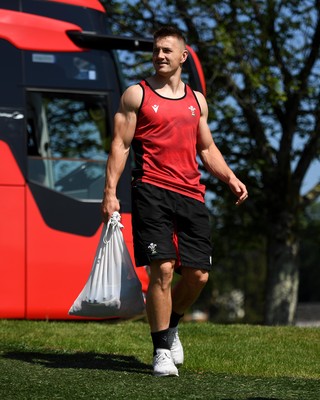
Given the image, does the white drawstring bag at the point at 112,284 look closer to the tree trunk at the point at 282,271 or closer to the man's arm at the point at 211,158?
the man's arm at the point at 211,158

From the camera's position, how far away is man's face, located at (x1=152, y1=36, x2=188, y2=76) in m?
6.78

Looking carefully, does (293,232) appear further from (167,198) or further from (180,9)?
(167,198)

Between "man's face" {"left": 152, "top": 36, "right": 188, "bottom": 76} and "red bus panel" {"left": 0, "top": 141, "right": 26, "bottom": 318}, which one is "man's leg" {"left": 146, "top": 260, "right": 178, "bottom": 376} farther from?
"red bus panel" {"left": 0, "top": 141, "right": 26, "bottom": 318}

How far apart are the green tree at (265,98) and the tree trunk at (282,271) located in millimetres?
19

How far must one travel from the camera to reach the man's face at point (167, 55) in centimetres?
678

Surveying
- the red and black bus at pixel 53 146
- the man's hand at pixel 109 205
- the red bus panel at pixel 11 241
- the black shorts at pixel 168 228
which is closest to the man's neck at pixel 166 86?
the black shorts at pixel 168 228

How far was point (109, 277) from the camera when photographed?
22.8 feet

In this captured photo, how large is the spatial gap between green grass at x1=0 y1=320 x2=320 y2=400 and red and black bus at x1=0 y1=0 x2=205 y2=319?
1774 mm

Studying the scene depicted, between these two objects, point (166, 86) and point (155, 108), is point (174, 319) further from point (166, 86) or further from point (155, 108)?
point (166, 86)

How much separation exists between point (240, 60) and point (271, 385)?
15.0 m

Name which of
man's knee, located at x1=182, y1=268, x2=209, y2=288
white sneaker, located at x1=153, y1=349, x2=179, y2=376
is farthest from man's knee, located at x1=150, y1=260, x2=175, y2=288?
white sneaker, located at x1=153, y1=349, x2=179, y2=376

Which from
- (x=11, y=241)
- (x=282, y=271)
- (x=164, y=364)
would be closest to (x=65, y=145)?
(x=11, y=241)

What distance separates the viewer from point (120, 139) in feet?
22.3

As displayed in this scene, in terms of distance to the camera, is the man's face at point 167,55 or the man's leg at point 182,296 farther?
the man's leg at point 182,296
